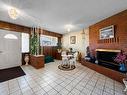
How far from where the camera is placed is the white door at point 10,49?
465cm

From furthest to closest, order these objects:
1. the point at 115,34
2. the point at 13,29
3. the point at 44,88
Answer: the point at 13,29 → the point at 115,34 → the point at 44,88

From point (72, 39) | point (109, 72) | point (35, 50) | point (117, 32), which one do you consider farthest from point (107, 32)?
point (35, 50)

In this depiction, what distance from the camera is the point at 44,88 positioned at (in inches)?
102

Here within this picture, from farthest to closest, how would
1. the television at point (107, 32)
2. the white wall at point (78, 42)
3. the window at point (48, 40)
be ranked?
the window at point (48, 40), the white wall at point (78, 42), the television at point (107, 32)

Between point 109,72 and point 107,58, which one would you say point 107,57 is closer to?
point 107,58

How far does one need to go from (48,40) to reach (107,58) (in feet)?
17.1

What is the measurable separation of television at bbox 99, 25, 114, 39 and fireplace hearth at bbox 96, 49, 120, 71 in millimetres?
687

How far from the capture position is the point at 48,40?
777cm

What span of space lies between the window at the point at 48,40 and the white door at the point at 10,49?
6.76 ft

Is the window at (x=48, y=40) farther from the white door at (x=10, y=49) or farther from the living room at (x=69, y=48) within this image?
the white door at (x=10, y=49)

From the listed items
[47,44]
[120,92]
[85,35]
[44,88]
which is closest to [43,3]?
[44,88]

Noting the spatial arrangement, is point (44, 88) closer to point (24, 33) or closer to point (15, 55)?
point (15, 55)

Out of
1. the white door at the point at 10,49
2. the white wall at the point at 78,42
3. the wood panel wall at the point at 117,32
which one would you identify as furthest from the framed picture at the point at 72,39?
the white door at the point at 10,49

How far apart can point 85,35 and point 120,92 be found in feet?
15.4
